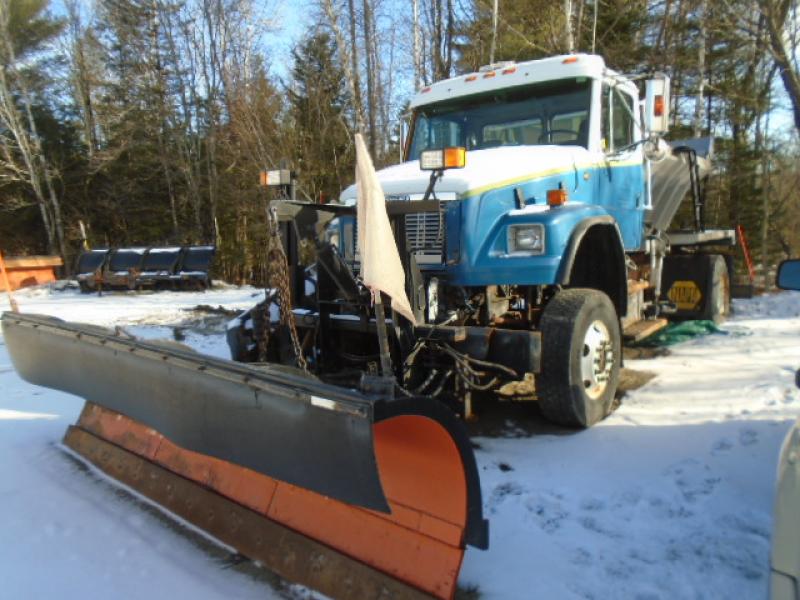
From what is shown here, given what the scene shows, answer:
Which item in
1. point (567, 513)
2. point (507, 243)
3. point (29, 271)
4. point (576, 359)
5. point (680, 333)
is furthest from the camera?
point (29, 271)

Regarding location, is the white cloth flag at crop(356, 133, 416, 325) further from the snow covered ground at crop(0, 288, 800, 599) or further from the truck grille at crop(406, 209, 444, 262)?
the truck grille at crop(406, 209, 444, 262)

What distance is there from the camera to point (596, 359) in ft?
15.0

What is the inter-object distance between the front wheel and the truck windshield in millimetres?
1642

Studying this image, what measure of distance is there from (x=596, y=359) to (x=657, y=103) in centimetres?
246

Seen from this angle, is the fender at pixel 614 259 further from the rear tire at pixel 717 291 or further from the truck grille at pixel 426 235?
the rear tire at pixel 717 291

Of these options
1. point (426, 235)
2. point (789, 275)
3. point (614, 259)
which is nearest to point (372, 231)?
point (789, 275)

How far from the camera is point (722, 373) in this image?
5.59 metres

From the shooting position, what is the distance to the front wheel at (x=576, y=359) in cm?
414

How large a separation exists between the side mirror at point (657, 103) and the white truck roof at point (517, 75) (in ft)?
1.22

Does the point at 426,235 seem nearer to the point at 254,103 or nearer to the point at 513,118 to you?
the point at 513,118

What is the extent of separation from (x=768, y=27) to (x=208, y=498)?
33.6ft

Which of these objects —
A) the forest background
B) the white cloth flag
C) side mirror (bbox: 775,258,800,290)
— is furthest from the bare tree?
side mirror (bbox: 775,258,800,290)

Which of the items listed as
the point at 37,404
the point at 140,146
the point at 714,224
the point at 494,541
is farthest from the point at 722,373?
Answer: the point at 140,146

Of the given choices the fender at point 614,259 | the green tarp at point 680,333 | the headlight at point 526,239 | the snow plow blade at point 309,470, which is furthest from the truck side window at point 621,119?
the snow plow blade at point 309,470
